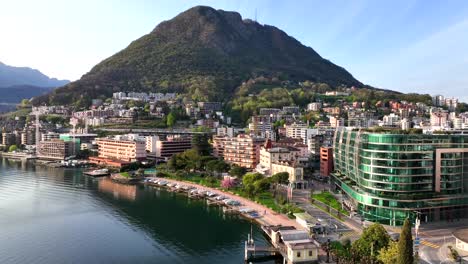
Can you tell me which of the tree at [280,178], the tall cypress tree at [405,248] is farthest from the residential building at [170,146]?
the tall cypress tree at [405,248]

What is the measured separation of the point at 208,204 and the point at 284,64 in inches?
5964

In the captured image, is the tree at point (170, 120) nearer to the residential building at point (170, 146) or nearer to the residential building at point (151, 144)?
the residential building at point (151, 144)

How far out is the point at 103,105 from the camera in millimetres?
123438

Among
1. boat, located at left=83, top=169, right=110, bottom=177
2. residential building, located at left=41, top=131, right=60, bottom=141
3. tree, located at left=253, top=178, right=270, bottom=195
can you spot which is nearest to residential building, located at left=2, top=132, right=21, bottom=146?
residential building, located at left=41, top=131, right=60, bottom=141

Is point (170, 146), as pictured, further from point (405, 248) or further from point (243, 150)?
point (405, 248)

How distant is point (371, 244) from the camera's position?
24.9 m

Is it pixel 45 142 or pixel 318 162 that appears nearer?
pixel 318 162

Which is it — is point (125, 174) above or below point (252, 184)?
below

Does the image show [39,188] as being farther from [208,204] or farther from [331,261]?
[331,261]

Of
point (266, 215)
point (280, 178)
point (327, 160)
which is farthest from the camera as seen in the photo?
point (327, 160)

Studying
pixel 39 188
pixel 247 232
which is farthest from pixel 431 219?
pixel 39 188

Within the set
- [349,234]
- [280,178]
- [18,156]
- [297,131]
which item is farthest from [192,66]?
[349,234]

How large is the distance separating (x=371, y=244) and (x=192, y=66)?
435ft

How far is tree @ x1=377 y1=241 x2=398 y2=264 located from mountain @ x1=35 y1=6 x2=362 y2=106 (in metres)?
104
